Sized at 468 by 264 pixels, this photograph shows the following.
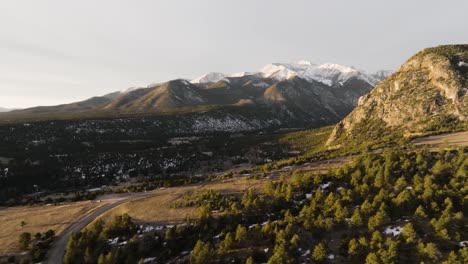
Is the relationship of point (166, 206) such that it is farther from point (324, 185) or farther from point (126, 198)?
point (324, 185)

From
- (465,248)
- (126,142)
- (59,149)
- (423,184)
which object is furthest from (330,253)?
(126,142)

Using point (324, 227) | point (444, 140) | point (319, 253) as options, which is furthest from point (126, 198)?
point (444, 140)

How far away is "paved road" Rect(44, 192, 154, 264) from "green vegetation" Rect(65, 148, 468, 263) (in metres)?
3.57

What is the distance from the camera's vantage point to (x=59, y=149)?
14988 cm

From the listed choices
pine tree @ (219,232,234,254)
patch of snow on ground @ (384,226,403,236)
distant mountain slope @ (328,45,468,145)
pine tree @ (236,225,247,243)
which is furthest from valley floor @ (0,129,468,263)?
distant mountain slope @ (328,45,468,145)

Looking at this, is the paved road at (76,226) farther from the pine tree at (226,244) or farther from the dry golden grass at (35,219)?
the pine tree at (226,244)

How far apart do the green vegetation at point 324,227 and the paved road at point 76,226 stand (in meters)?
3.57

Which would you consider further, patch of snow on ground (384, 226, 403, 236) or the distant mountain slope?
the distant mountain slope

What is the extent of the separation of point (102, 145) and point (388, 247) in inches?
5828

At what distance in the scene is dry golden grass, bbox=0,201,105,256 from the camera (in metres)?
59.8

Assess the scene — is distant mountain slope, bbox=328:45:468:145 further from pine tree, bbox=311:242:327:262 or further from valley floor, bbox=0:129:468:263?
pine tree, bbox=311:242:327:262

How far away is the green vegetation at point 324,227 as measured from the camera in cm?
4628

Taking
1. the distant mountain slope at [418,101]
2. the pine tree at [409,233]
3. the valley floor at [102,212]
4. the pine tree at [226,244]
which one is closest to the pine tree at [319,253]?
the pine tree at [409,233]

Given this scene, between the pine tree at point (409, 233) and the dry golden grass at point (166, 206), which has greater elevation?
the dry golden grass at point (166, 206)
